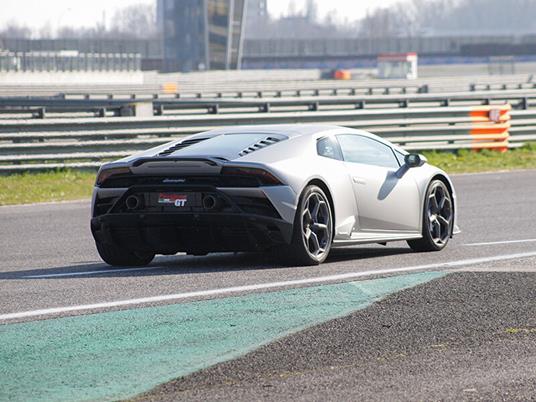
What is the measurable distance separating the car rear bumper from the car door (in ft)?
3.82

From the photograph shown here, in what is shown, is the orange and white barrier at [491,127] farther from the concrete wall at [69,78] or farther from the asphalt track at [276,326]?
the concrete wall at [69,78]

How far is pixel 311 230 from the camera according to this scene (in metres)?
9.99

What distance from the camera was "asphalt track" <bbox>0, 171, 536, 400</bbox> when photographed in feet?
18.9

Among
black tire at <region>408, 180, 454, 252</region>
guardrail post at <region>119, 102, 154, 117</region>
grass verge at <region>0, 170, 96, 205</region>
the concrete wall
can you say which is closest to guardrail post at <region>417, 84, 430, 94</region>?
guardrail post at <region>119, 102, 154, 117</region>

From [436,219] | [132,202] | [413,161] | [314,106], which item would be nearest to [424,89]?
[314,106]

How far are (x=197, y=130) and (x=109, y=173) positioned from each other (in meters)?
12.7

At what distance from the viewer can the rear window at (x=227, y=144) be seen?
996 cm

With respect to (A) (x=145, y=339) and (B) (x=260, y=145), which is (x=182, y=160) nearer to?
(B) (x=260, y=145)

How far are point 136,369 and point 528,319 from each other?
2452 mm

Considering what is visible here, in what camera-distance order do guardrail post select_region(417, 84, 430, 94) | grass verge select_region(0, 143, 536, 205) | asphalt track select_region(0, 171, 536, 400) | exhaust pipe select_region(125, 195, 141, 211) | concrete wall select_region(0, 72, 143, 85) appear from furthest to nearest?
concrete wall select_region(0, 72, 143, 85) < guardrail post select_region(417, 84, 430, 94) < grass verge select_region(0, 143, 536, 205) < exhaust pipe select_region(125, 195, 141, 211) < asphalt track select_region(0, 171, 536, 400)

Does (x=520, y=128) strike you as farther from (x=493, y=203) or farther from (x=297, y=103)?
(x=493, y=203)

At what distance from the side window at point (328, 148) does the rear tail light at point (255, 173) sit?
2.83ft

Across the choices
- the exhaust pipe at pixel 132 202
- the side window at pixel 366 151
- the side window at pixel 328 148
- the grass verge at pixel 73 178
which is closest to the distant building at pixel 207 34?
the grass verge at pixel 73 178

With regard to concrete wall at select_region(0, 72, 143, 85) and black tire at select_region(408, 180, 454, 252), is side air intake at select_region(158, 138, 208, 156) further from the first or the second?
concrete wall at select_region(0, 72, 143, 85)
